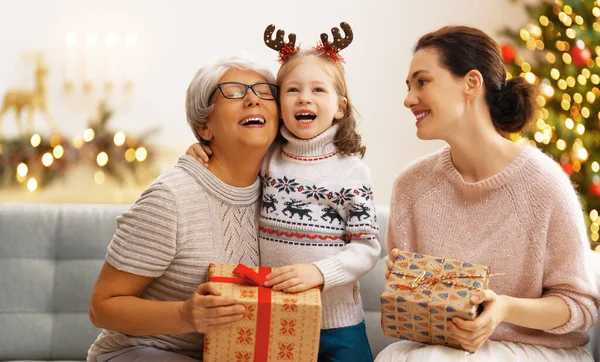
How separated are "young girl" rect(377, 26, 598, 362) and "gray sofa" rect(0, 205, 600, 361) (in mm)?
753

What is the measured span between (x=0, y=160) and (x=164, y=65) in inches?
49.9

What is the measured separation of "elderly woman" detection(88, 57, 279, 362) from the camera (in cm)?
201

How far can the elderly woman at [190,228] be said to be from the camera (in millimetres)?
2014

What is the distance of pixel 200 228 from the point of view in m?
2.10

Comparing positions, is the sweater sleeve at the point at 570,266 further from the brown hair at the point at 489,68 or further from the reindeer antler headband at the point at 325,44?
the reindeer antler headband at the point at 325,44

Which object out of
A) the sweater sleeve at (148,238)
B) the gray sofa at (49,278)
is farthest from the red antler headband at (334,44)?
the gray sofa at (49,278)

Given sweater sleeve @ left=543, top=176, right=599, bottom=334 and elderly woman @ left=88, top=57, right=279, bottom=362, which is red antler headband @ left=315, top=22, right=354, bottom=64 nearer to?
elderly woman @ left=88, top=57, right=279, bottom=362

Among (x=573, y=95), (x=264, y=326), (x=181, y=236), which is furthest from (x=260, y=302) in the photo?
(x=573, y=95)

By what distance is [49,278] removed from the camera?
2.71 m

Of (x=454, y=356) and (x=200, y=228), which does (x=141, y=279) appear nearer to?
(x=200, y=228)

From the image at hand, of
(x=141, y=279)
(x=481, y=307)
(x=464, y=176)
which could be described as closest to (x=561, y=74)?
(x=464, y=176)

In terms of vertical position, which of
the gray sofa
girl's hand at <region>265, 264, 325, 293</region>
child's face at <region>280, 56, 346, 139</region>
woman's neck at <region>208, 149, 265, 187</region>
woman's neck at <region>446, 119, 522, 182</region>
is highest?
child's face at <region>280, 56, 346, 139</region>

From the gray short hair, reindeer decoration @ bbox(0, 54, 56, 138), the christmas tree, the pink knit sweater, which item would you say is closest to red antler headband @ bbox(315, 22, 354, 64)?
the gray short hair

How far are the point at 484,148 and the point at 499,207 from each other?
0.59 ft
